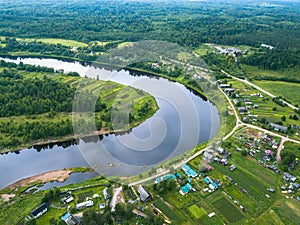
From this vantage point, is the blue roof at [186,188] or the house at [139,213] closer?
the house at [139,213]

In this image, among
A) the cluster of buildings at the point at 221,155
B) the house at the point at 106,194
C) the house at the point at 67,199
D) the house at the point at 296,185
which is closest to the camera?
the house at the point at 67,199

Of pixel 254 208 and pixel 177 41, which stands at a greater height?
pixel 177 41

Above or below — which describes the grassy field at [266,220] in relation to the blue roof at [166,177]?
below

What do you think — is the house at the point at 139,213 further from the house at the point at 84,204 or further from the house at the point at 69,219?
the house at the point at 69,219

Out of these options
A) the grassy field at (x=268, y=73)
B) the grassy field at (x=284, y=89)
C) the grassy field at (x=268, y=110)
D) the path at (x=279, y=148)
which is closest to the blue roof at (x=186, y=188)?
the path at (x=279, y=148)

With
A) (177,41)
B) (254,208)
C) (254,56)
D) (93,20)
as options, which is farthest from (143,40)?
(254,208)

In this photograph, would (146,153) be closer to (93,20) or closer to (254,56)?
(254,56)

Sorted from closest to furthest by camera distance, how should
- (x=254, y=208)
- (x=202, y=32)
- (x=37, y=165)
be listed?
(x=254, y=208)
(x=37, y=165)
(x=202, y=32)
